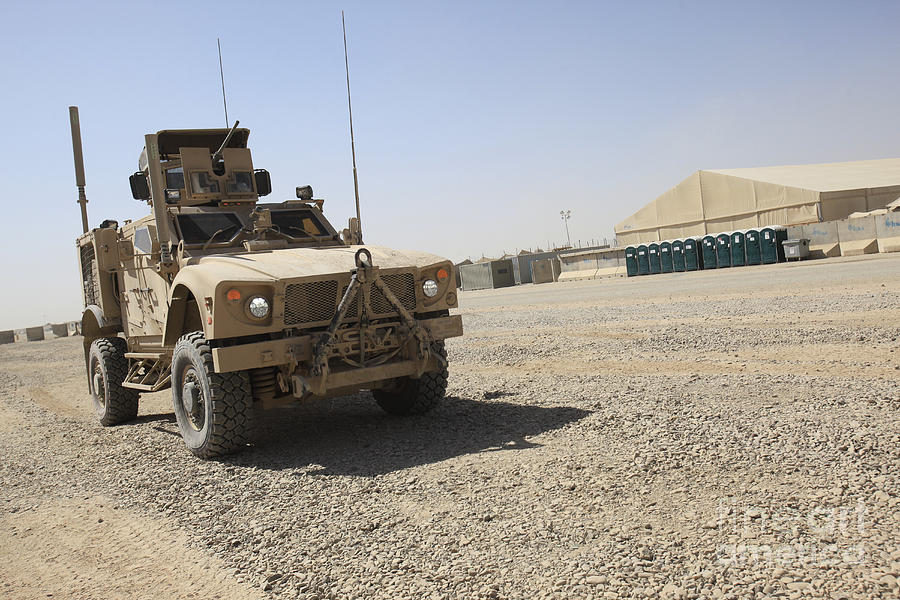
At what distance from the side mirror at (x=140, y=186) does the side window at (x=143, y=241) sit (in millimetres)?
342

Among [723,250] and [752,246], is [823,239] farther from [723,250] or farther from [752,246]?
[723,250]

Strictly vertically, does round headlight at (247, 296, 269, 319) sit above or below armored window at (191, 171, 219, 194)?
below

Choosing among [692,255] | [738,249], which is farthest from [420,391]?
[692,255]

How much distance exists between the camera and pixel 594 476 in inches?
188

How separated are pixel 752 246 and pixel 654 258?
184 inches

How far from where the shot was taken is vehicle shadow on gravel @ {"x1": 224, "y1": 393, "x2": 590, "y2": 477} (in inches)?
231

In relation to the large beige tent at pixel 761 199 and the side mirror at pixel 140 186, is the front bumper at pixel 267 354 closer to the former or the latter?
the side mirror at pixel 140 186

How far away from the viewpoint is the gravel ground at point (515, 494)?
349 centimetres

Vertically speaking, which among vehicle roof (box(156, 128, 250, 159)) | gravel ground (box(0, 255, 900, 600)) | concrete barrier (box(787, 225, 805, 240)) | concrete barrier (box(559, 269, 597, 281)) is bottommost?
gravel ground (box(0, 255, 900, 600))

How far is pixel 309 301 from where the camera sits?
6219 mm

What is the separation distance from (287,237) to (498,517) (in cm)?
447

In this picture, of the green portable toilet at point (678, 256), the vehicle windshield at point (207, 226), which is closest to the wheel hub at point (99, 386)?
the vehicle windshield at point (207, 226)

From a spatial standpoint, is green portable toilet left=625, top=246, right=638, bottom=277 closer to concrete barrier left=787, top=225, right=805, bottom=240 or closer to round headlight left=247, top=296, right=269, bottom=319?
concrete barrier left=787, top=225, right=805, bottom=240

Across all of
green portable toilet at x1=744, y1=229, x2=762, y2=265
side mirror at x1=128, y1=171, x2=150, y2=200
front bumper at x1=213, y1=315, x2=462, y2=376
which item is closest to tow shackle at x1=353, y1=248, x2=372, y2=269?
front bumper at x1=213, y1=315, x2=462, y2=376
